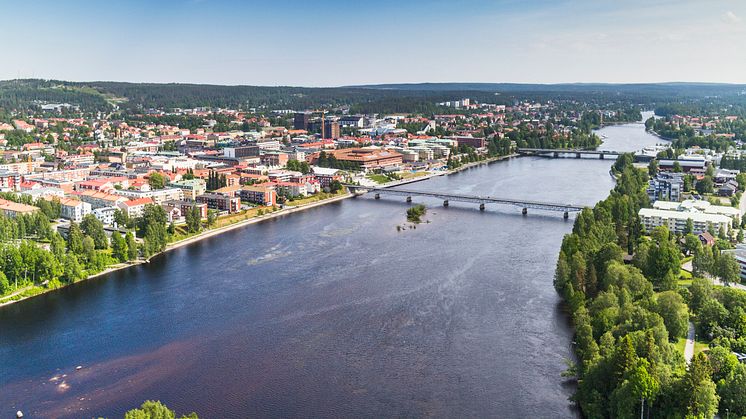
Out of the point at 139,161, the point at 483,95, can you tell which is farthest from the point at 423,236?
the point at 483,95

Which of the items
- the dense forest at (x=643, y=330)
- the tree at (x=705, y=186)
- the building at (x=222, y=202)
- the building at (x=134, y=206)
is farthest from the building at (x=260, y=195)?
the tree at (x=705, y=186)

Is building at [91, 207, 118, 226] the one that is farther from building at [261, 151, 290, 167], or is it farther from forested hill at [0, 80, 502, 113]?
forested hill at [0, 80, 502, 113]

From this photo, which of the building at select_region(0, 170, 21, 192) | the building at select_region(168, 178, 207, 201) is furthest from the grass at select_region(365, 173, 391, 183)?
the building at select_region(0, 170, 21, 192)

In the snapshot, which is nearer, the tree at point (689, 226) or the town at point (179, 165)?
the tree at point (689, 226)

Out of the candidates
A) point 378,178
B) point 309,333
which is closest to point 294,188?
point 378,178

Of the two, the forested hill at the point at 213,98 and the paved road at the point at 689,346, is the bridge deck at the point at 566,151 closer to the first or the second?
the forested hill at the point at 213,98

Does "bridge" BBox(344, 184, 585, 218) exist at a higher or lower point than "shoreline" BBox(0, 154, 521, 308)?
higher
